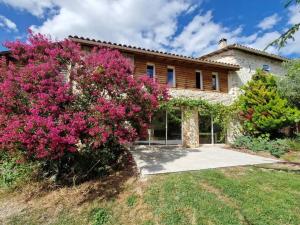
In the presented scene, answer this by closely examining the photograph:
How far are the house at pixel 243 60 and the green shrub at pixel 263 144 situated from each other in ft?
13.7

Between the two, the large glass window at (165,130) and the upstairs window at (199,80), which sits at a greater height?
the upstairs window at (199,80)

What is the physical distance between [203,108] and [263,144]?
14.7 feet

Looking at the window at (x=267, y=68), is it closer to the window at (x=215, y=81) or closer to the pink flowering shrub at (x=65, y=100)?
the window at (x=215, y=81)

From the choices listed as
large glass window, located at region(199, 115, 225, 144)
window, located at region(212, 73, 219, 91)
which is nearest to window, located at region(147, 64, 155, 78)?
large glass window, located at region(199, 115, 225, 144)

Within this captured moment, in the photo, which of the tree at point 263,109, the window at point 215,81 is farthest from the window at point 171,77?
the tree at point 263,109

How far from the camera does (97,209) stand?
6.61 metres

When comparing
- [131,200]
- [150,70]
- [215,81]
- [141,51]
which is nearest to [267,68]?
[215,81]

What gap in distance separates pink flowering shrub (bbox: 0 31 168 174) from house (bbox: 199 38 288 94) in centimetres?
1099

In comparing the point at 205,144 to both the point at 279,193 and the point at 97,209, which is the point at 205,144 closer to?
the point at 279,193

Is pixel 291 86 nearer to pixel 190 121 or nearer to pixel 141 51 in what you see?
pixel 190 121

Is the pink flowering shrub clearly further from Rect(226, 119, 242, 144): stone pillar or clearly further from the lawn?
Rect(226, 119, 242, 144): stone pillar

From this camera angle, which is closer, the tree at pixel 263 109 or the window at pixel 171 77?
the tree at pixel 263 109

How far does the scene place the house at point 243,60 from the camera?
18.3 m

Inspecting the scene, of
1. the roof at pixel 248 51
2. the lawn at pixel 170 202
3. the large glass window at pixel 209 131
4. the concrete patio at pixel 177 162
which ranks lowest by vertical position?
the lawn at pixel 170 202
